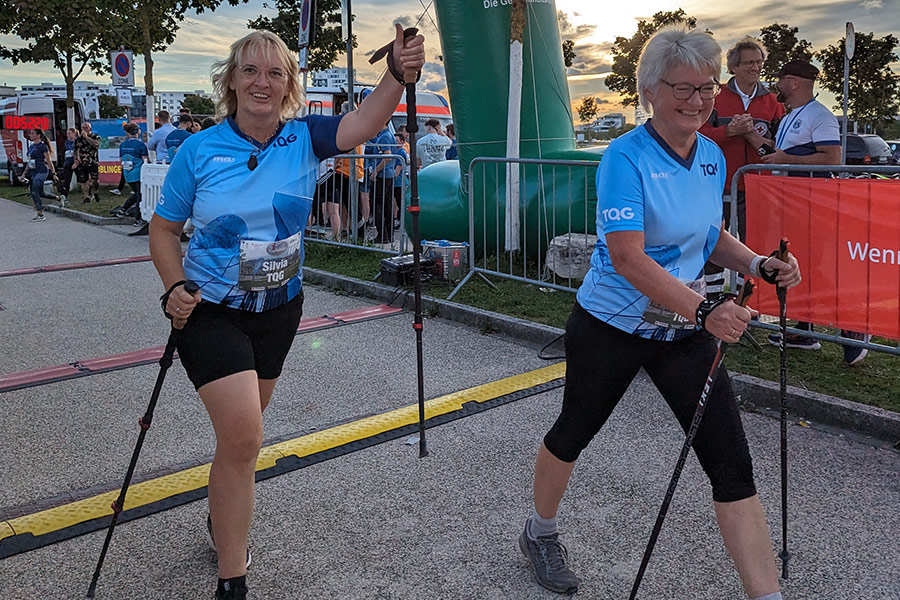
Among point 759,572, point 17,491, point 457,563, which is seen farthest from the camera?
point 17,491

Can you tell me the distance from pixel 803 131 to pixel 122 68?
17.0 meters

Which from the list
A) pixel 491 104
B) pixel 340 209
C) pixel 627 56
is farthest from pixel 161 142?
pixel 627 56

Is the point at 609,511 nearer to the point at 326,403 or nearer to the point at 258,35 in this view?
the point at 326,403

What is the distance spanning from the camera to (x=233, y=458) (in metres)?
2.58

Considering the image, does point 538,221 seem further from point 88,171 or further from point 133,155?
point 88,171

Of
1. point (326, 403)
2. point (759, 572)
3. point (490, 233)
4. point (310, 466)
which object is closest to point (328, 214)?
point (490, 233)

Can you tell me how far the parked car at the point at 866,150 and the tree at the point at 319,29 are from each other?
76.4 feet

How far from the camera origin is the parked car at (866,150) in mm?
18922

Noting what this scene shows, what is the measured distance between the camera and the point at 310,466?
13.2 feet

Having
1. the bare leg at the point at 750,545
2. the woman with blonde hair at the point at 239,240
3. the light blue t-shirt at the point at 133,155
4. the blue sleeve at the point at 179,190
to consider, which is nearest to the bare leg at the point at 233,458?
the woman with blonde hair at the point at 239,240

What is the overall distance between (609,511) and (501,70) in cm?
684

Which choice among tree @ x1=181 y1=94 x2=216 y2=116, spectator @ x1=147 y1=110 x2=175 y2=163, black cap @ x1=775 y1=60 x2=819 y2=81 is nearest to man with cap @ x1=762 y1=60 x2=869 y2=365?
black cap @ x1=775 y1=60 x2=819 y2=81

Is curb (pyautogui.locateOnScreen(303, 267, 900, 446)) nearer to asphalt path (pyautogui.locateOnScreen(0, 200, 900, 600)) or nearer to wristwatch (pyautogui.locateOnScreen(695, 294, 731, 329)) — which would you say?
asphalt path (pyautogui.locateOnScreen(0, 200, 900, 600))

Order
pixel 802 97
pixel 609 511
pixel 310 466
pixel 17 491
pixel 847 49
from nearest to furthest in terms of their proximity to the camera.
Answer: pixel 609 511 < pixel 17 491 < pixel 310 466 < pixel 802 97 < pixel 847 49
